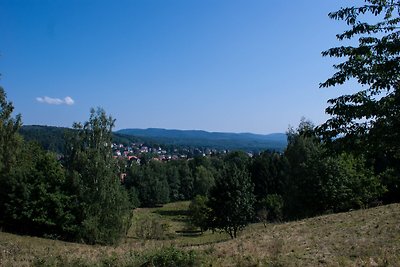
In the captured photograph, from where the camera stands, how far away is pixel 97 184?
30031 millimetres

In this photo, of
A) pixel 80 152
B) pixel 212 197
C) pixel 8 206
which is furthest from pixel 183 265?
pixel 212 197

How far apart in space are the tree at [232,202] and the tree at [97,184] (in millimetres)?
9665

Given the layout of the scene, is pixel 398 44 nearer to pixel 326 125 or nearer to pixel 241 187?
pixel 326 125

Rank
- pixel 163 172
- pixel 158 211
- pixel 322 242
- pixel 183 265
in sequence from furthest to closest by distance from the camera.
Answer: pixel 163 172
pixel 158 211
pixel 322 242
pixel 183 265

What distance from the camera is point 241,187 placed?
120 ft

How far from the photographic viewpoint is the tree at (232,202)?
117ft

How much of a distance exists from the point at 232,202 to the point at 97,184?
42.7 ft

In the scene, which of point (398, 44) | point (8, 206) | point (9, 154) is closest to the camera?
point (398, 44)

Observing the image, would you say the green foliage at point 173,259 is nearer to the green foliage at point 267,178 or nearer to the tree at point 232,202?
the tree at point 232,202

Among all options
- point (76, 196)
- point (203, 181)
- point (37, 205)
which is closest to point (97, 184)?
point (76, 196)

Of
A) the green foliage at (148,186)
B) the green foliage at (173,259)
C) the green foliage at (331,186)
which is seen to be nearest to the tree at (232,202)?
the green foliage at (331,186)

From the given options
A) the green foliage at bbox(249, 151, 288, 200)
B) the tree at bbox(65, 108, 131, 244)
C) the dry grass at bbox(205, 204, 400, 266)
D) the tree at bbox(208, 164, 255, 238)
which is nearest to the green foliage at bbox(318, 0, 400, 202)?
the dry grass at bbox(205, 204, 400, 266)

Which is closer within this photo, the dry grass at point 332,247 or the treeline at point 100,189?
the dry grass at point 332,247

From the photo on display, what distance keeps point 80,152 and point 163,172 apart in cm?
8056
